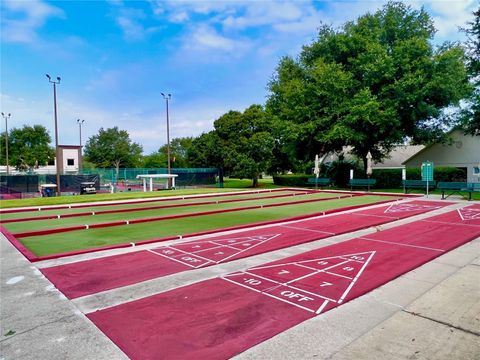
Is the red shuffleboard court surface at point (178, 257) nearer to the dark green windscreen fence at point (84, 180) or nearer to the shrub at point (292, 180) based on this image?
the dark green windscreen fence at point (84, 180)

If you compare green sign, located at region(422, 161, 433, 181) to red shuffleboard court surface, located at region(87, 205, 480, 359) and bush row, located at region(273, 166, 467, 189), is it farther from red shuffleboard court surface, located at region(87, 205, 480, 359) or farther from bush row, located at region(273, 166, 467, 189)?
red shuffleboard court surface, located at region(87, 205, 480, 359)

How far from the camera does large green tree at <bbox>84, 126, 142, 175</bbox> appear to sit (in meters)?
66.6

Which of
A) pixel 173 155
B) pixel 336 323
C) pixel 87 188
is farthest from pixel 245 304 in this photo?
pixel 173 155

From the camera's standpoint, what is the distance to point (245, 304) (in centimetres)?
482

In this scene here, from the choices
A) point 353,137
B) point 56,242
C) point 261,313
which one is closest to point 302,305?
point 261,313

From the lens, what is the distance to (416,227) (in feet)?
35.3

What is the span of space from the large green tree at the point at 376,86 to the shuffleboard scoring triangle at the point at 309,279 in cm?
2006

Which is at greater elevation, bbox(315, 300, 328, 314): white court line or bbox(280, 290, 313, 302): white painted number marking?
bbox(280, 290, 313, 302): white painted number marking

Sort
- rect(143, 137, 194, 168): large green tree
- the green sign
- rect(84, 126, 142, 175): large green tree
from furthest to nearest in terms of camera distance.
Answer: rect(143, 137, 194, 168): large green tree
rect(84, 126, 142, 175): large green tree
the green sign

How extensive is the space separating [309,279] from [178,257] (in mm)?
3113

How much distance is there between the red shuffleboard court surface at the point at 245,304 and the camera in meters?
3.79

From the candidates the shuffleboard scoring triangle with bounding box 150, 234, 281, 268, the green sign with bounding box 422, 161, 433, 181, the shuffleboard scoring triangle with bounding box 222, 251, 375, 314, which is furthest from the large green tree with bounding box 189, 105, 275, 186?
the shuffleboard scoring triangle with bounding box 222, 251, 375, 314

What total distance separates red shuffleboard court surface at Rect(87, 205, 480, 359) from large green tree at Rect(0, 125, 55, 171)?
65.2 metres

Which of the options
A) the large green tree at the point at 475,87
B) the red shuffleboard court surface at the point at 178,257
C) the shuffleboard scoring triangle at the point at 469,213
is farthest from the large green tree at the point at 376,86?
the red shuffleboard court surface at the point at 178,257
